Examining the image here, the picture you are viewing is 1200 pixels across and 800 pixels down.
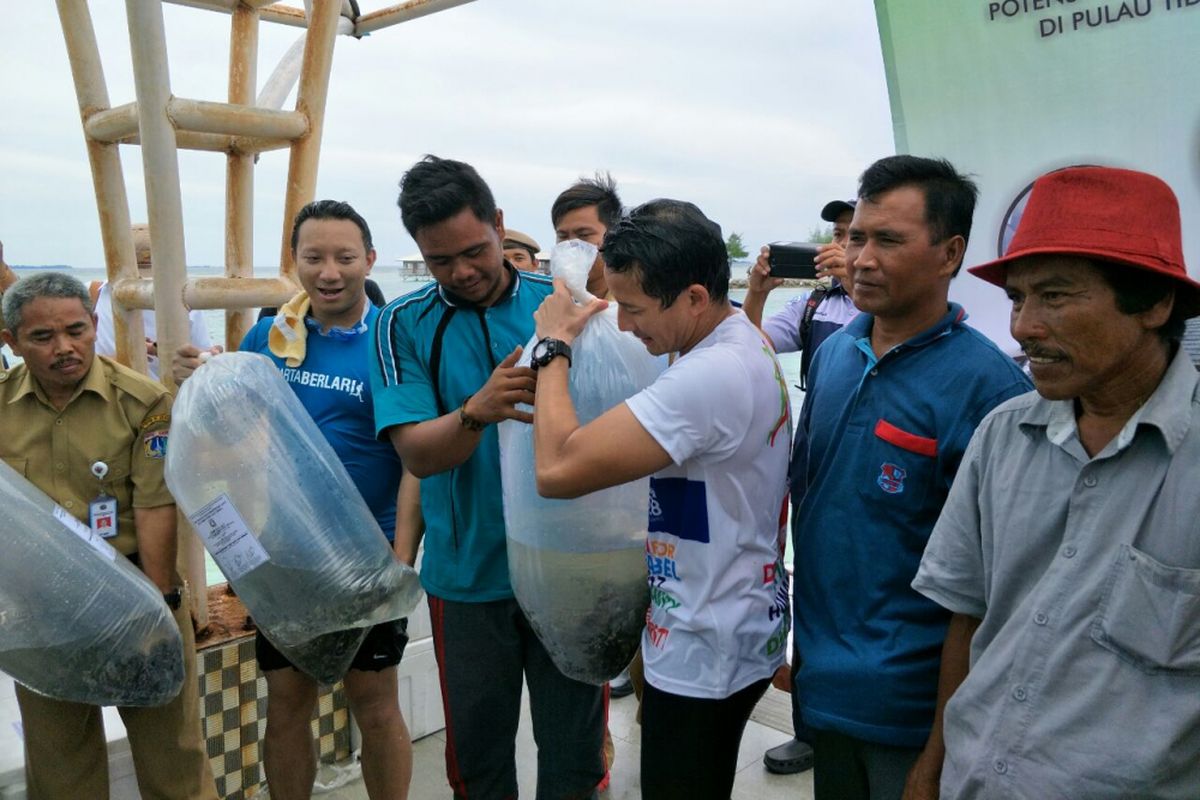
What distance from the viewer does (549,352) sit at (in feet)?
5.36

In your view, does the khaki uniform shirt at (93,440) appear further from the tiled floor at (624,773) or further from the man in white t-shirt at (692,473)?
the man in white t-shirt at (692,473)

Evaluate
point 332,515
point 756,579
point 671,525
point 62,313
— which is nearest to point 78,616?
point 332,515

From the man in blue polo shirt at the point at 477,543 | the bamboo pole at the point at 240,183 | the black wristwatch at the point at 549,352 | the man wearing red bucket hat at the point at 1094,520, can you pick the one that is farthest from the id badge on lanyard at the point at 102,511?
the man wearing red bucket hat at the point at 1094,520

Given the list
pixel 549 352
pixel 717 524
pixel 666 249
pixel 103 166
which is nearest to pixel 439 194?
pixel 549 352

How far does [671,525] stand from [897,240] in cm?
65

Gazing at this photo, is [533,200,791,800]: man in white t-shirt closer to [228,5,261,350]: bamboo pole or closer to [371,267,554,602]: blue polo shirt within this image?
[371,267,554,602]: blue polo shirt

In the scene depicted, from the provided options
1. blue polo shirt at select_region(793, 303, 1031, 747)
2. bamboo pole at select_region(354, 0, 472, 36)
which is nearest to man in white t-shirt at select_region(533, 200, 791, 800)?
blue polo shirt at select_region(793, 303, 1031, 747)

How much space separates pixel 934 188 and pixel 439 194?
1.03m

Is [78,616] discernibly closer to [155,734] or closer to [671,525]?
[155,734]

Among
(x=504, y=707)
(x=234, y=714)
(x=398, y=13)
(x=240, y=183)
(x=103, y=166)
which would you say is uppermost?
(x=398, y=13)

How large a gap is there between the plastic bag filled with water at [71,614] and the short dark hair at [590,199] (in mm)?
1731

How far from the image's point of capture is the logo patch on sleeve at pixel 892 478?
1525 mm

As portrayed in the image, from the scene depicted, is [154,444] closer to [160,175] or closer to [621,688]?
[160,175]

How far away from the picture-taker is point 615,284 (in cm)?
157
